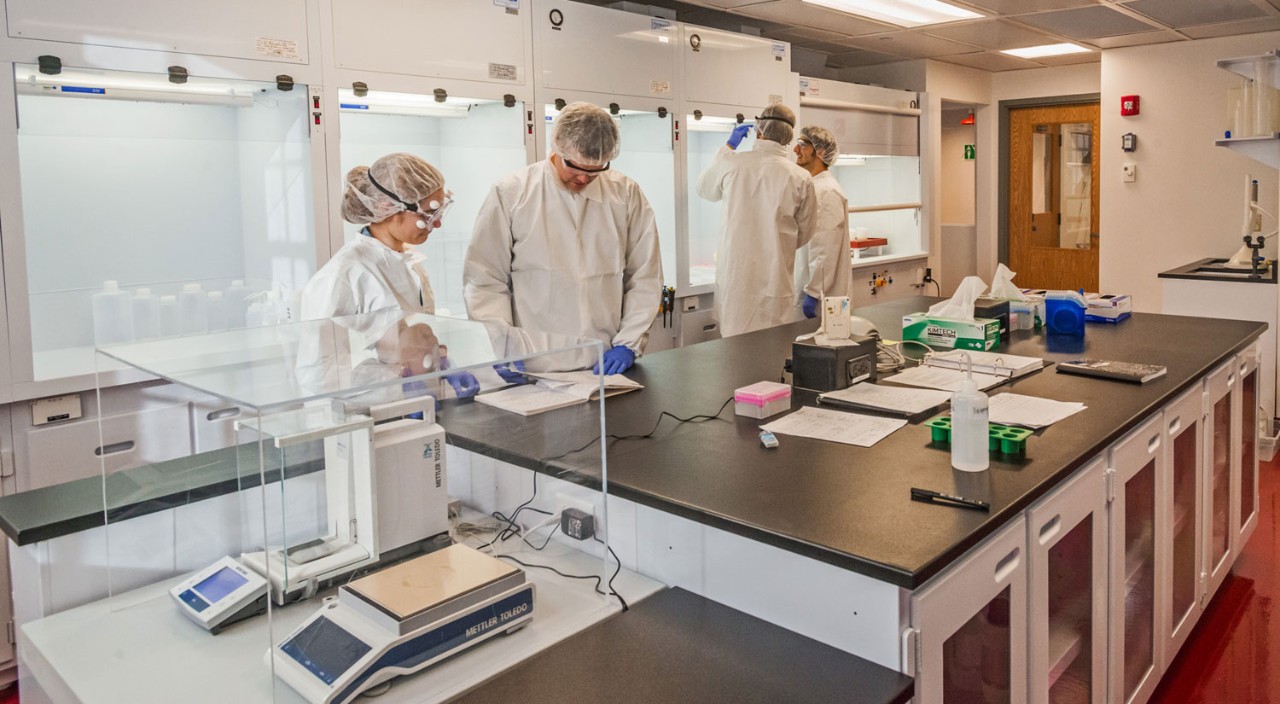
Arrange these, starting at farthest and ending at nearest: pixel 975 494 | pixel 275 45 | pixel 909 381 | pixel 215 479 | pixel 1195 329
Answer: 1. pixel 1195 329
2. pixel 275 45
3. pixel 909 381
4. pixel 975 494
5. pixel 215 479

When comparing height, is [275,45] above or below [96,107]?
above

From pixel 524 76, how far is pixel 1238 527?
2903 mm

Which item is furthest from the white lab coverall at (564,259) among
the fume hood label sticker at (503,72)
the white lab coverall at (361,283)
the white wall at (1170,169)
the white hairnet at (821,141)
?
the white wall at (1170,169)

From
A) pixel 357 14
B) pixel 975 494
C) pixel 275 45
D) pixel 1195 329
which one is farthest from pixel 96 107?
pixel 1195 329

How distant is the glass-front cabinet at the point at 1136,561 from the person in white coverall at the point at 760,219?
83.9 inches

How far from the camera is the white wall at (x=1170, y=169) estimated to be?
570 centimetres

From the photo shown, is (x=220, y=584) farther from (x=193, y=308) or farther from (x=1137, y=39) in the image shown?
(x=1137, y=39)

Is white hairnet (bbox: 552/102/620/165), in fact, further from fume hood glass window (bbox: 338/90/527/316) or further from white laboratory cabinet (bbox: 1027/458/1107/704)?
white laboratory cabinet (bbox: 1027/458/1107/704)

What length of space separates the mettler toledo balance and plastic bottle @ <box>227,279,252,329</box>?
6.03 feet

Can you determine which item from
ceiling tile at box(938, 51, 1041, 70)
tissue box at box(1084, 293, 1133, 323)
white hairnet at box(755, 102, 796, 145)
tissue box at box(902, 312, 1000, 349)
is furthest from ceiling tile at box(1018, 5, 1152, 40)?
tissue box at box(902, 312, 1000, 349)

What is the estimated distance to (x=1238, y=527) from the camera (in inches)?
117

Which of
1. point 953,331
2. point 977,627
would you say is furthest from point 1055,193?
point 977,627

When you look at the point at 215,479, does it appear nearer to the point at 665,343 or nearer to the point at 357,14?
the point at 357,14

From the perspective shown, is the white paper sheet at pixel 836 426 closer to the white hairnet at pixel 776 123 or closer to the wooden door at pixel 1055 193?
the white hairnet at pixel 776 123
